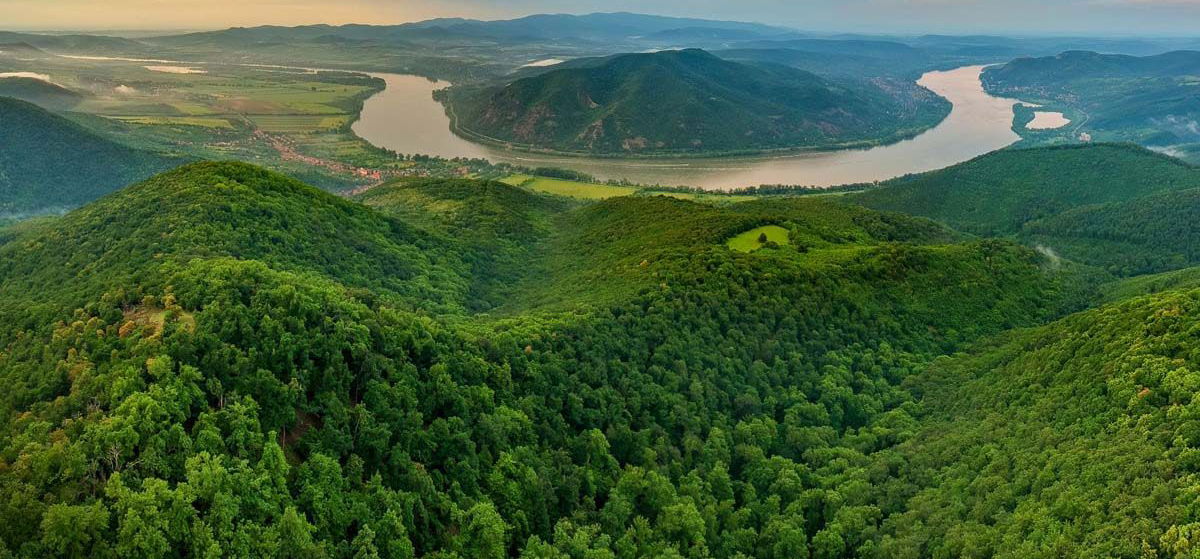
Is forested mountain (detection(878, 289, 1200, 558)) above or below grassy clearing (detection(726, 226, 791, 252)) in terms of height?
below

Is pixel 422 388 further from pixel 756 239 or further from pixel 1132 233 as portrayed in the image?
pixel 1132 233

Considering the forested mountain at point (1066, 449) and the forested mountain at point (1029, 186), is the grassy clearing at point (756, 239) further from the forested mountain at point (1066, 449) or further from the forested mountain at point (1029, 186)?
the forested mountain at point (1029, 186)

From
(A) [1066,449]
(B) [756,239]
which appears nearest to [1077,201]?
(B) [756,239]

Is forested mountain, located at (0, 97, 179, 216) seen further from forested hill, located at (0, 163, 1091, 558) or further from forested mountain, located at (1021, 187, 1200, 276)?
forested mountain, located at (1021, 187, 1200, 276)

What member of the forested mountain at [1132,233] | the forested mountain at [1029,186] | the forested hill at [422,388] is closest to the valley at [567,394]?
the forested hill at [422,388]

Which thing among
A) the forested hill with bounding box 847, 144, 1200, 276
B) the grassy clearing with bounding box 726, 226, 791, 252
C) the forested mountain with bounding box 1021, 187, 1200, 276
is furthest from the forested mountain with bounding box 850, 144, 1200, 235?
the grassy clearing with bounding box 726, 226, 791, 252

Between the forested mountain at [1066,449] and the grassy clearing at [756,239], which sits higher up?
the grassy clearing at [756,239]
